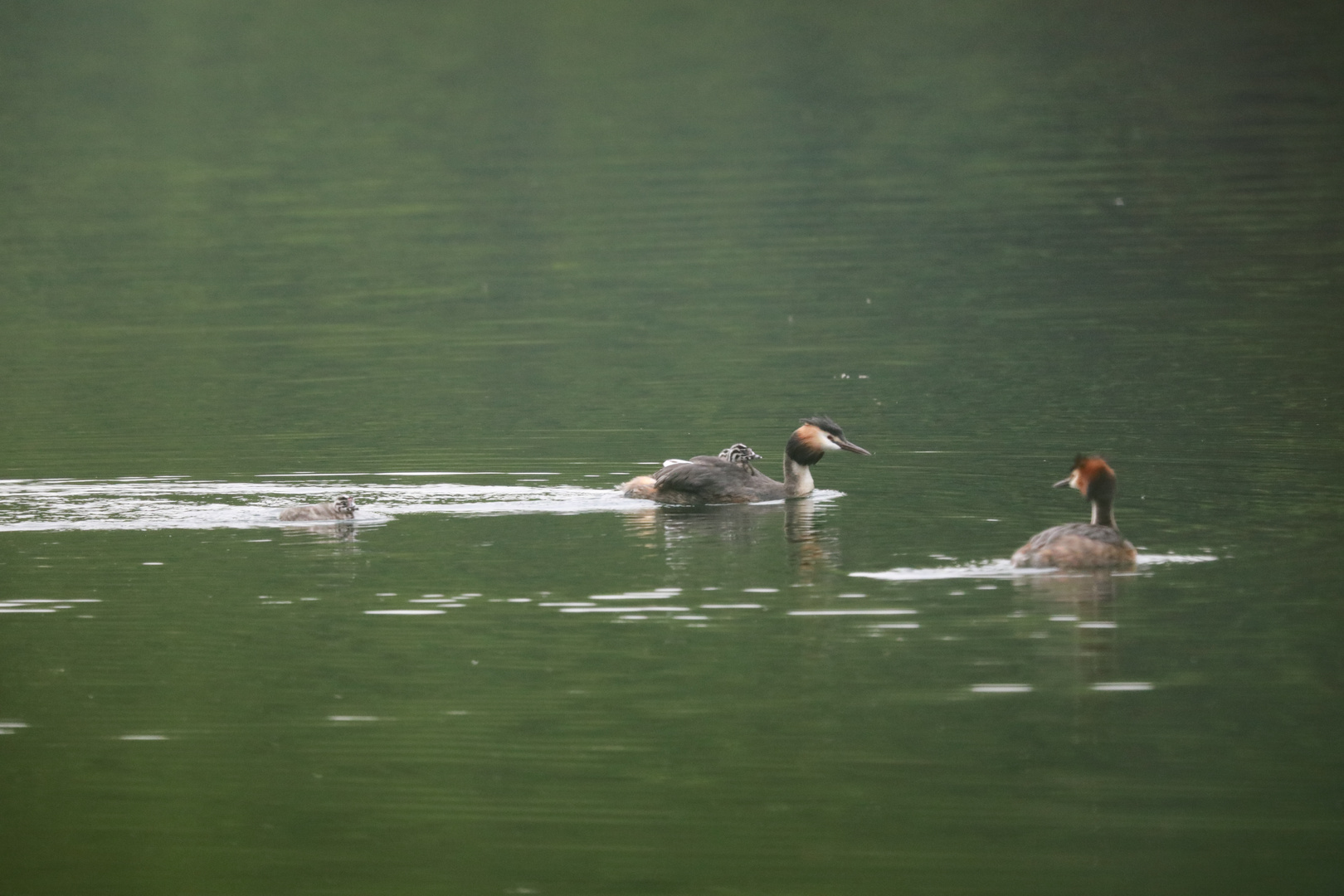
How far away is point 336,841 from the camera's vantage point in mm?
10117

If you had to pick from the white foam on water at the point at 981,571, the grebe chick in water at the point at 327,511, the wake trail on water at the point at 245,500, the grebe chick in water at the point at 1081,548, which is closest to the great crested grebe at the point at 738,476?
the wake trail on water at the point at 245,500

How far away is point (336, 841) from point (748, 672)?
2.85 meters

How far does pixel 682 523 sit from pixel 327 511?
2.58 metres

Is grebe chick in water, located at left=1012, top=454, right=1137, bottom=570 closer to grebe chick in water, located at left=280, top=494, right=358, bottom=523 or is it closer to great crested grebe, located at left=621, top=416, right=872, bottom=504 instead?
great crested grebe, located at left=621, top=416, right=872, bottom=504

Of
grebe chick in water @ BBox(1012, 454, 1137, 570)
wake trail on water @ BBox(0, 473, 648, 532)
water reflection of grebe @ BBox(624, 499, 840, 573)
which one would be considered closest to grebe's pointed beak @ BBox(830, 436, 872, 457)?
water reflection of grebe @ BBox(624, 499, 840, 573)

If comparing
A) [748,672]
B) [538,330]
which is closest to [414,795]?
[748,672]

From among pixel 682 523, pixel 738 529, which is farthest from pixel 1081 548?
pixel 682 523

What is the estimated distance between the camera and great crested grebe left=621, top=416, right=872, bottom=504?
17.3 metres

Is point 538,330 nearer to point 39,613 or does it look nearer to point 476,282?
point 476,282

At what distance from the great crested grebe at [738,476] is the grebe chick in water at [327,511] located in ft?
7.34

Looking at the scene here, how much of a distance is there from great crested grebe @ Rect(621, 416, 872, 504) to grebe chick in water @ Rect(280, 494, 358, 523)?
7.34ft

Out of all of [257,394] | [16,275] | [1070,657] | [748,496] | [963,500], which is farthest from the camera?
[16,275]

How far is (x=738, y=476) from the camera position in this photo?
17719mm

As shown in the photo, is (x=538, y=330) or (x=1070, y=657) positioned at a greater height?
(x=538, y=330)
